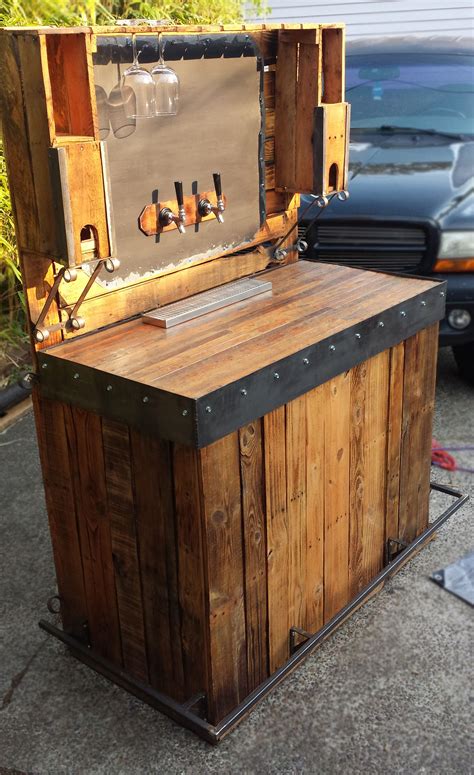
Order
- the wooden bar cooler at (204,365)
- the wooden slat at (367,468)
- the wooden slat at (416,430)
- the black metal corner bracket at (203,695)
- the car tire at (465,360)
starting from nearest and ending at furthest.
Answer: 1. the wooden bar cooler at (204,365)
2. the black metal corner bracket at (203,695)
3. the wooden slat at (367,468)
4. the wooden slat at (416,430)
5. the car tire at (465,360)

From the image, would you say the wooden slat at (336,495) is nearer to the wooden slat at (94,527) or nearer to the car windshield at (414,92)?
the wooden slat at (94,527)

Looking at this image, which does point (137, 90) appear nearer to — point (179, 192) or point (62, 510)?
point (179, 192)

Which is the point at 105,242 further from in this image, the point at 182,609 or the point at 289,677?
the point at 289,677

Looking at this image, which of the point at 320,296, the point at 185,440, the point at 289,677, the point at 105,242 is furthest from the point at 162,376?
the point at 289,677

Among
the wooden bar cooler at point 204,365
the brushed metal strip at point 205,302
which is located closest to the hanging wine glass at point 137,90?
the wooden bar cooler at point 204,365

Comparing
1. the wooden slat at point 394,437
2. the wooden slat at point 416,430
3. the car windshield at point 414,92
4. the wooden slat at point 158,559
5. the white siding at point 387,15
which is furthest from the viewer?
the white siding at point 387,15

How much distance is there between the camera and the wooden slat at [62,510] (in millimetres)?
2455

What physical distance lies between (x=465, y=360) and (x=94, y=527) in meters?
2.80

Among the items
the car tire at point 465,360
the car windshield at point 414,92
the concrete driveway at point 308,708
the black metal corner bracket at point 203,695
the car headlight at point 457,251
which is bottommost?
the concrete driveway at point 308,708

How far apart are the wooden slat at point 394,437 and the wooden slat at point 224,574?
2.70ft

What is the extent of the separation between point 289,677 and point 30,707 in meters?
0.79

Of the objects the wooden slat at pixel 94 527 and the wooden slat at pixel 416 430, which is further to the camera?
the wooden slat at pixel 416 430

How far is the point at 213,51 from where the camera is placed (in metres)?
2.64

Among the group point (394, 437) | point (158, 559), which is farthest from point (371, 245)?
point (158, 559)
